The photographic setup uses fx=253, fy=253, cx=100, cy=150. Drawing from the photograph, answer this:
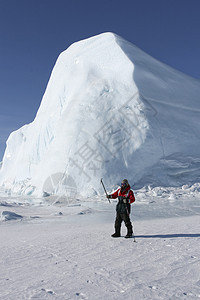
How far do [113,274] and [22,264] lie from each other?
1.15 m

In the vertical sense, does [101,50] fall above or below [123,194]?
above

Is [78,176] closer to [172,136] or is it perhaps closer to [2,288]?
[172,136]

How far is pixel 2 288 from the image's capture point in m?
2.31

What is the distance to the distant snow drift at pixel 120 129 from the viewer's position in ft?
50.2

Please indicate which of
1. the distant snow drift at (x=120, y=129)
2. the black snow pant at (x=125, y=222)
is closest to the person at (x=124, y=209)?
the black snow pant at (x=125, y=222)

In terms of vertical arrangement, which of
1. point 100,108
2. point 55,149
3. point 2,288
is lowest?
point 2,288

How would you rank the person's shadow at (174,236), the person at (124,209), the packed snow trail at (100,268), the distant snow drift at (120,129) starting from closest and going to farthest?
the packed snow trail at (100,268) < the person's shadow at (174,236) < the person at (124,209) < the distant snow drift at (120,129)

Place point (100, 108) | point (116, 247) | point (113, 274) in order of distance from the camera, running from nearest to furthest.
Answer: point (113, 274)
point (116, 247)
point (100, 108)

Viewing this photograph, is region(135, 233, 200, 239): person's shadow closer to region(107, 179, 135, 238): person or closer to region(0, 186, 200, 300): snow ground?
region(0, 186, 200, 300): snow ground

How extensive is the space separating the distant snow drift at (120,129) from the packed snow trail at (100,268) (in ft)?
35.0

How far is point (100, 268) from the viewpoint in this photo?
110 inches

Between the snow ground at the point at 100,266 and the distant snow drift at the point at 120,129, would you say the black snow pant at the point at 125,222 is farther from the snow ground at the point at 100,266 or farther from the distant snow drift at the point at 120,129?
the distant snow drift at the point at 120,129

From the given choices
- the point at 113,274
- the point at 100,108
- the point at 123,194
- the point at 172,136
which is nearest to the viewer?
the point at 113,274

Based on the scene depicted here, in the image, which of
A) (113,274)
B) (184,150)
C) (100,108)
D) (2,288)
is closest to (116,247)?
(113,274)
